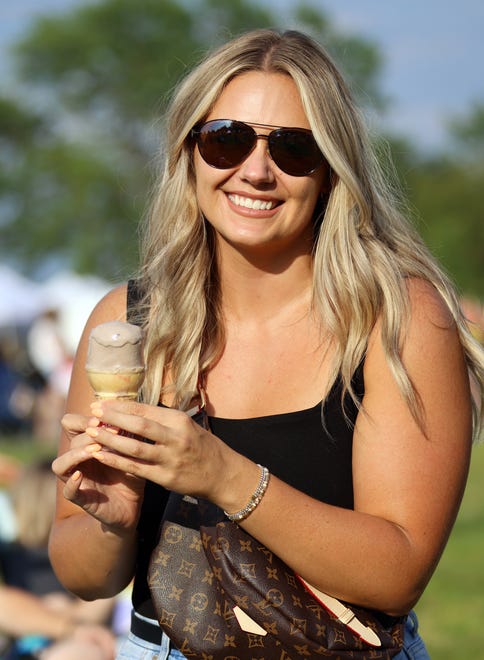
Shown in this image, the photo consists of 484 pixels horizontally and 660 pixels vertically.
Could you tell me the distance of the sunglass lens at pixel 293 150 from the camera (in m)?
2.81

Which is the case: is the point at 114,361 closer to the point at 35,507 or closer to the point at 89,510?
the point at 89,510

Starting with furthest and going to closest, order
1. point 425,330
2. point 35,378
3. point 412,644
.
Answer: point 35,378, point 412,644, point 425,330

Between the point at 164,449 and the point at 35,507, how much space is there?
11.6ft

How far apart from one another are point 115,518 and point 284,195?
963 millimetres

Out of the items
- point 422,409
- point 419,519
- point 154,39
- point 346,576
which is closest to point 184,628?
point 346,576

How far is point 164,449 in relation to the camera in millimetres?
2311

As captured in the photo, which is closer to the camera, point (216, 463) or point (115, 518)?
point (216, 463)

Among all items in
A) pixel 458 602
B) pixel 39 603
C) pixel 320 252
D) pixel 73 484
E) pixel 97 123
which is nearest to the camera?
pixel 73 484

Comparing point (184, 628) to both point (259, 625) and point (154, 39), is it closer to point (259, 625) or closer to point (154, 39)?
point (259, 625)

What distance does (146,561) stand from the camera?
2756 mm

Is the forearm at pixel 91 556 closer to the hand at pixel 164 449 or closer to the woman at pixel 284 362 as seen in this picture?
the woman at pixel 284 362

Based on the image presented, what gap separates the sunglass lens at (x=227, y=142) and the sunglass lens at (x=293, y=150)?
71 mm

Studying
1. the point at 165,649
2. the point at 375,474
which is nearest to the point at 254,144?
the point at 375,474

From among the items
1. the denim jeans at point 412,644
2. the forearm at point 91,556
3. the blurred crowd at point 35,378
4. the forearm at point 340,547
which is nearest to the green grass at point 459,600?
the denim jeans at point 412,644
